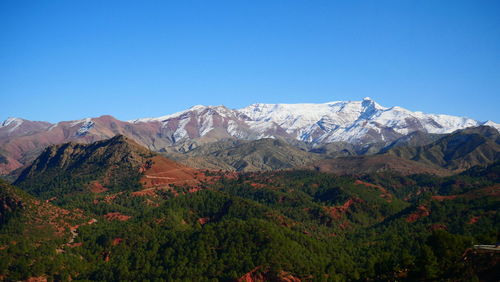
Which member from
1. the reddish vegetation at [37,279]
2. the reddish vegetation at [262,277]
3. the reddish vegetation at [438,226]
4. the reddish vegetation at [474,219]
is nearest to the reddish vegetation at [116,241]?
the reddish vegetation at [37,279]

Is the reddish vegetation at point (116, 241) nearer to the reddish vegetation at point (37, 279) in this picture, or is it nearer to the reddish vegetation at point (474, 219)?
the reddish vegetation at point (37, 279)

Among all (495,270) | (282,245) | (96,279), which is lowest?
(96,279)

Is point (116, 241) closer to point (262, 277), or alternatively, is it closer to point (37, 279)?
point (37, 279)

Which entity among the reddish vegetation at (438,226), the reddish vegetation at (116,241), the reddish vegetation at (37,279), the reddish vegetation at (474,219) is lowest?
the reddish vegetation at (37,279)

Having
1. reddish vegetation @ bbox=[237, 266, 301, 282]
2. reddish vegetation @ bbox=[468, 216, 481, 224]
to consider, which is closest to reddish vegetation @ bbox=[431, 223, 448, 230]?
reddish vegetation @ bbox=[468, 216, 481, 224]

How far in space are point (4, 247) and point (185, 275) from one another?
62958 millimetres

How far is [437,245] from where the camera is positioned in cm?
13125

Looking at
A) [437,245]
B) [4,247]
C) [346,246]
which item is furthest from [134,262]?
[437,245]

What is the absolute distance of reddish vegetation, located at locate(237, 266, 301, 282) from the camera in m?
149

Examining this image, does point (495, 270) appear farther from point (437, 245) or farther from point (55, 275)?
point (55, 275)

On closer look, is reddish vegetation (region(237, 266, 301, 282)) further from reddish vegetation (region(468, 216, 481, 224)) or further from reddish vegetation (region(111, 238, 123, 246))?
reddish vegetation (region(468, 216, 481, 224))

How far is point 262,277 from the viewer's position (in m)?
150

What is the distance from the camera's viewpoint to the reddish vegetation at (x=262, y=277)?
149 m

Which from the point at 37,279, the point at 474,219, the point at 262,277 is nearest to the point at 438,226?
the point at 474,219
